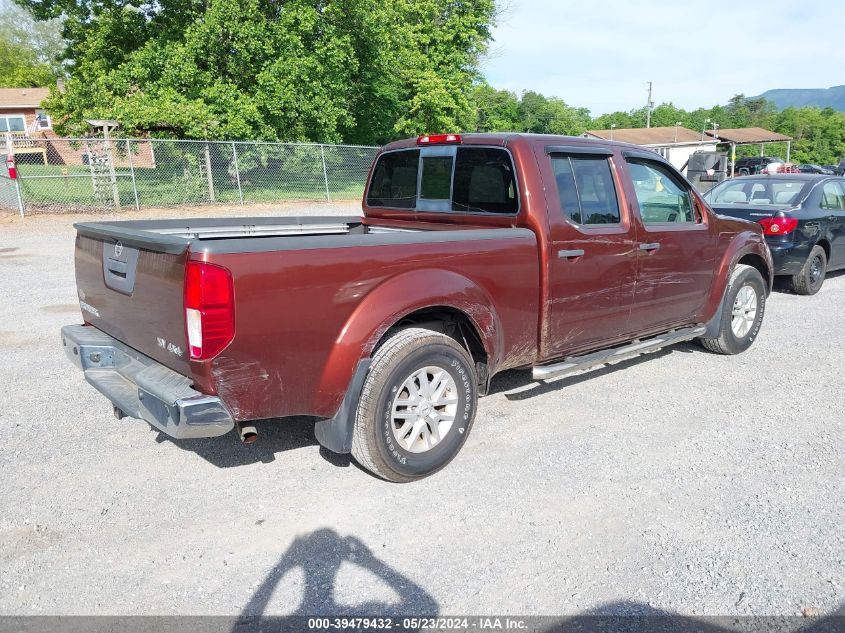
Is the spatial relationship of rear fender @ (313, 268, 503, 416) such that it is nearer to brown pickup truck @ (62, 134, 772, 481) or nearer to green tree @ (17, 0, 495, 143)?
brown pickup truck @ (62, 134, 772, 481)

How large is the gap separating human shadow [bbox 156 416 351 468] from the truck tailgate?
0.86 metres

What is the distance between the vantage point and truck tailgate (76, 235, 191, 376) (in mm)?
3070

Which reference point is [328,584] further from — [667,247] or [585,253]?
[667,247]

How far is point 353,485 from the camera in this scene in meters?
3.68

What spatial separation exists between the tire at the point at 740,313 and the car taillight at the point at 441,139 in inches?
116

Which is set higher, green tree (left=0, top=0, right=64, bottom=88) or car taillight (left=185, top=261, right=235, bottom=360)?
green tree (left=0, top=0, right=64, bottom=88)

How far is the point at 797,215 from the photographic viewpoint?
861 cm

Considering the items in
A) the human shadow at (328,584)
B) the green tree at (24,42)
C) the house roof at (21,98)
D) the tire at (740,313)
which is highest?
the green tree at (24,42)

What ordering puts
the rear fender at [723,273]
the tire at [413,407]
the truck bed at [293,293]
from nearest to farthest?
1. the truck bed at [293,293]
2. the tire at [413,407]
3. the rear fender at [723,273]

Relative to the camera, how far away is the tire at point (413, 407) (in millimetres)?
3447

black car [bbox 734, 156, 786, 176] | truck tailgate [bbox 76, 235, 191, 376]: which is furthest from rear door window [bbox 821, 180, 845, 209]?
black car [bbox 734, 156, 786, 176]

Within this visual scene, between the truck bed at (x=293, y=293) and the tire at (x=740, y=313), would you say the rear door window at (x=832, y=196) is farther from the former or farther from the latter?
the truck bed at (x=293, y=293)

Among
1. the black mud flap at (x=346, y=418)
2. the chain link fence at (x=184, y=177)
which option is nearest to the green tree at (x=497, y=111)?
the chain link fence at (x=184, y=177)

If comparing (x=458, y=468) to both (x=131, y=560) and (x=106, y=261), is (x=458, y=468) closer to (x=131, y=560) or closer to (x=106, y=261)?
(x=131, y=560)
